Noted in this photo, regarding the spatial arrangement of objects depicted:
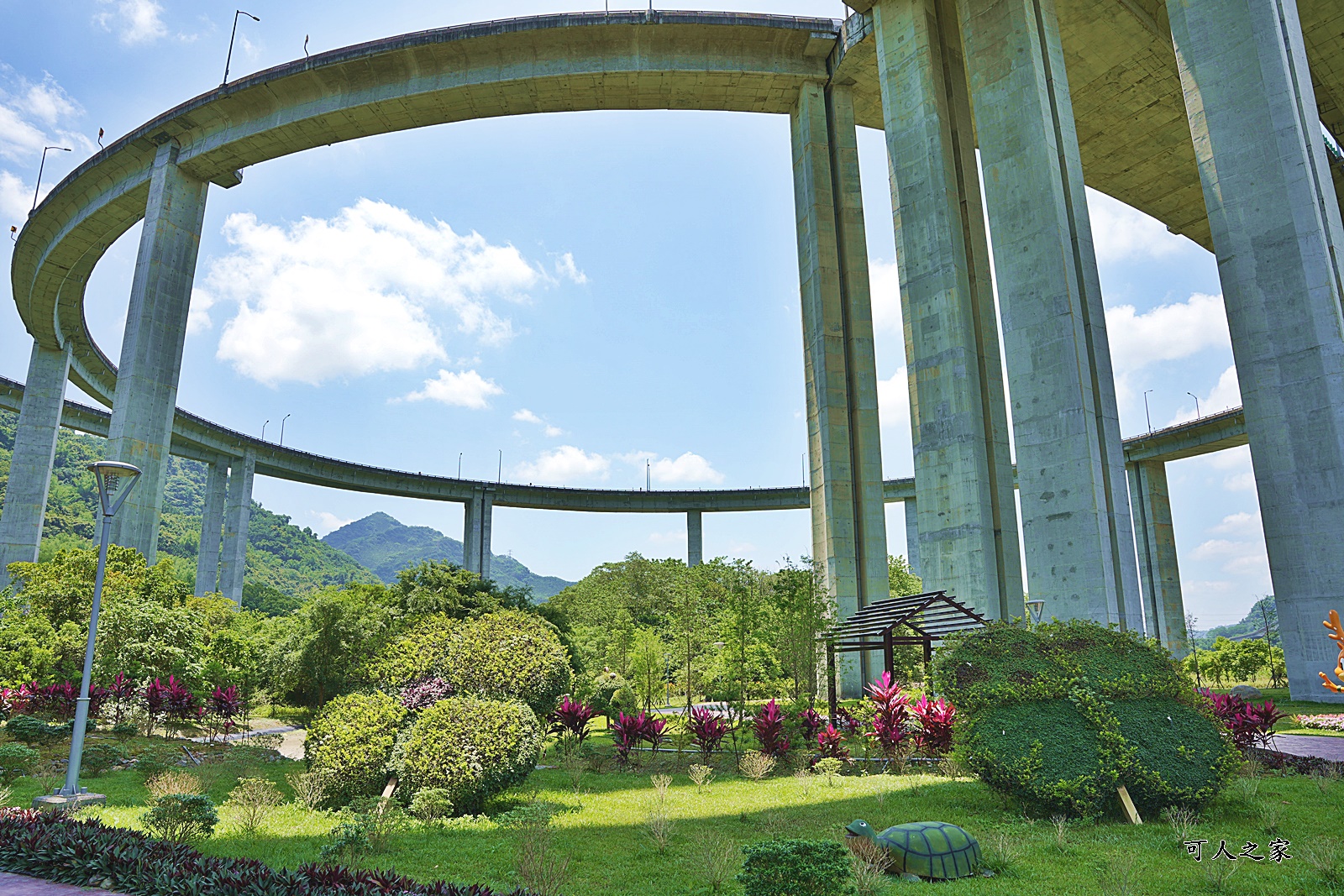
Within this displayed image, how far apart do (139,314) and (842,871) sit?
1216 inches

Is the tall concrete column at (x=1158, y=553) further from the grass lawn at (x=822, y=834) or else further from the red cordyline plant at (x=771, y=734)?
the grass lawn at (x=822, y=834)

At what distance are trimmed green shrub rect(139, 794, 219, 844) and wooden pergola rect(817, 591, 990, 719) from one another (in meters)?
12.1

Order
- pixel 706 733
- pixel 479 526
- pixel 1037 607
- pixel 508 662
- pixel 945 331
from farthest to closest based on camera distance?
pixel 479 526
pixel 945 331
pixel 1037 607
pixel 706 733
pixel 508 662

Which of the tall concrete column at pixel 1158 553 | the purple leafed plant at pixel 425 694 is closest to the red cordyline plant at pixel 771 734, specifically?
the purple leafed plant at pixel 425 694

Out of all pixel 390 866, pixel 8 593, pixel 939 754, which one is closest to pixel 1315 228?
pixel 939 754

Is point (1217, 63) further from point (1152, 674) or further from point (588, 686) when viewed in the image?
point (588, 686)

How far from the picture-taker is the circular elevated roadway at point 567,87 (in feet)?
87.2

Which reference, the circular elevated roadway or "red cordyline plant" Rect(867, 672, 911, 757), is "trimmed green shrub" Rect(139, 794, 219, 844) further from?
the circular elevated roadway

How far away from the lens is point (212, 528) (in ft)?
169

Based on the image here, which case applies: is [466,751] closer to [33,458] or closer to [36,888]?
[36,888]

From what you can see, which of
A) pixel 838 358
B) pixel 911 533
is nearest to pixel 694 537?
pixel 911 533

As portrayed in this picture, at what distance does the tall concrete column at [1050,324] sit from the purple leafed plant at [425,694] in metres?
12.9

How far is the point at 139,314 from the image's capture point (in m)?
27.8

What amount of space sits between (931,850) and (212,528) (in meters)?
55.3
